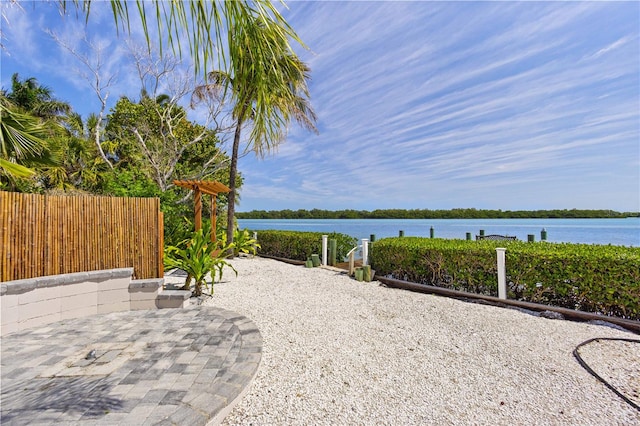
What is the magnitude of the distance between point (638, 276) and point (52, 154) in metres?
9.54

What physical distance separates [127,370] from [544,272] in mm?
5603

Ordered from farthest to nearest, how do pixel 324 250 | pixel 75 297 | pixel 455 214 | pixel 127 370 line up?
1. pixel 455 214
2. pixel 324 250
3. pixel 75 297
4. pixel 127 370

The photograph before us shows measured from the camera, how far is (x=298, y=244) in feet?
31.0

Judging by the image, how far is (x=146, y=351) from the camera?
289cm

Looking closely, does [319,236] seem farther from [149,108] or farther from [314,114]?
[149,108]

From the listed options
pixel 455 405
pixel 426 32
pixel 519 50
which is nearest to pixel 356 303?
pixel 455 405

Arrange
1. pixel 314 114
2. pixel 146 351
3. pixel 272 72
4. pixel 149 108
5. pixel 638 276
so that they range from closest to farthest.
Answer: pixel 272 72, pixel 146 351, pixel 638 276, pixel 314 114, pixel 149 108

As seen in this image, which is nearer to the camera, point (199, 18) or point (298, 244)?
point (199, 18)

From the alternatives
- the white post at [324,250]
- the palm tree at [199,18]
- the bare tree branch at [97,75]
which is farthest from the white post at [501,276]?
the bare tree branch at [97,75]

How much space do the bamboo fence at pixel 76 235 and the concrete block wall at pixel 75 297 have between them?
0.16m

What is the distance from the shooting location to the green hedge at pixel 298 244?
8.96 meters

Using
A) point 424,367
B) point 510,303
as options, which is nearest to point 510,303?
point 510,303

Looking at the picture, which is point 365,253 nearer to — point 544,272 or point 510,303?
point 510,303

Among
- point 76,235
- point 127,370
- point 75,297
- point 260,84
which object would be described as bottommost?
point 127,370
